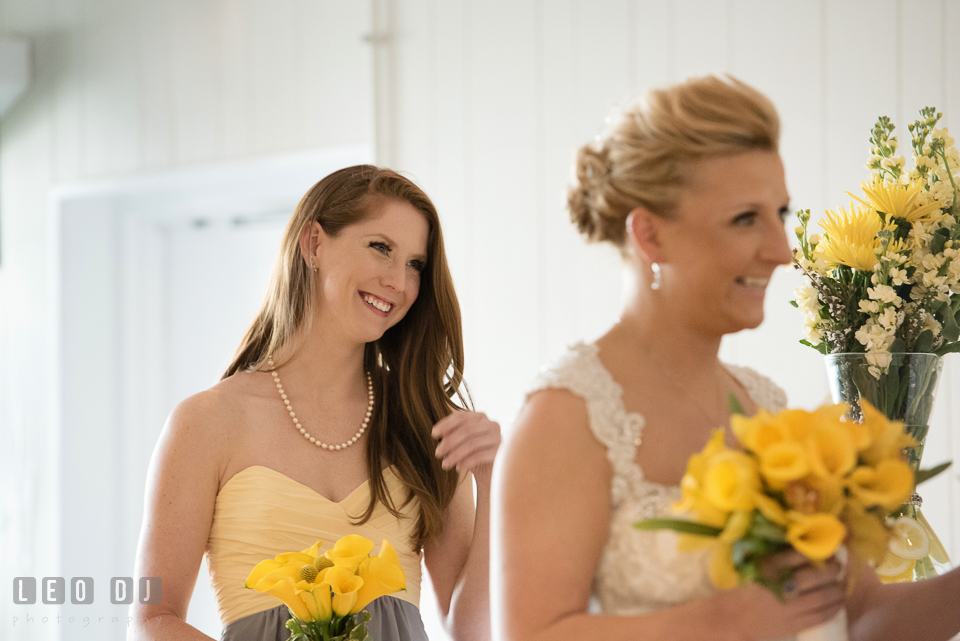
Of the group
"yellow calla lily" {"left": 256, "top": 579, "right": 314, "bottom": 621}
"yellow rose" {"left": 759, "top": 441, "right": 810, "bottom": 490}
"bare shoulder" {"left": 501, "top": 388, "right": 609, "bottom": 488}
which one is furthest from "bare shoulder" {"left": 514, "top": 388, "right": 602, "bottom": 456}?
"yellow calla lily" {"left": 256, "top": 579, "right": 314, "bottom": 621}

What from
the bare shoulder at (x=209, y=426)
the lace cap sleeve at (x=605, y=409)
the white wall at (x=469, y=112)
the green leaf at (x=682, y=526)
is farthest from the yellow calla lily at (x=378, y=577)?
the white wall at (x=469, y=112)

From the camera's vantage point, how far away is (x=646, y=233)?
119 centimetres

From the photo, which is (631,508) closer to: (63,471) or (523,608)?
(523,608)

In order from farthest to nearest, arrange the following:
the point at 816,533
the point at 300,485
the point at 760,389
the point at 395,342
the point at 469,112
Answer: the point at 469,112, the point at 395,342, the point at 300,485, the point at 760,389, the point at 816,533

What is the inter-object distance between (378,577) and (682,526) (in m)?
0.52

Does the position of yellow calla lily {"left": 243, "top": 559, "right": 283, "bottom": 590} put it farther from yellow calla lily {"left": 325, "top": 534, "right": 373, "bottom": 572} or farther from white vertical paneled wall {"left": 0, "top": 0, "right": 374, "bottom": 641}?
white vertical paneled wall {"left": 0, "top": 0, "right": 374, "bottom": 641}

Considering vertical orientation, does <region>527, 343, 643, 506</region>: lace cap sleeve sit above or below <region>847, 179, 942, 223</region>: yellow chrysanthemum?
below

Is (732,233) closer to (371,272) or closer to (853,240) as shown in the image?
(853,240)

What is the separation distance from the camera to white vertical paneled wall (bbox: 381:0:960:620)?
245 centimetres

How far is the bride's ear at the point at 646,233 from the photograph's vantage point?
1178 mm

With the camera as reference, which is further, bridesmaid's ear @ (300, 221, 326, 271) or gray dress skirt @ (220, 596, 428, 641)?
bridesmaid's ear @ (300, 221, 326, 271)

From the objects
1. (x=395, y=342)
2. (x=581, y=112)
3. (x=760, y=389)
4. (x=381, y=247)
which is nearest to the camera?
(x=760, y=389)

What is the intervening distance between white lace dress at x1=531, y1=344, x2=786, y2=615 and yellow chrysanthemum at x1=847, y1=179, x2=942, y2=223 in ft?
2.01

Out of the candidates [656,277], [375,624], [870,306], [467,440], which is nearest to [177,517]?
[375,624]
